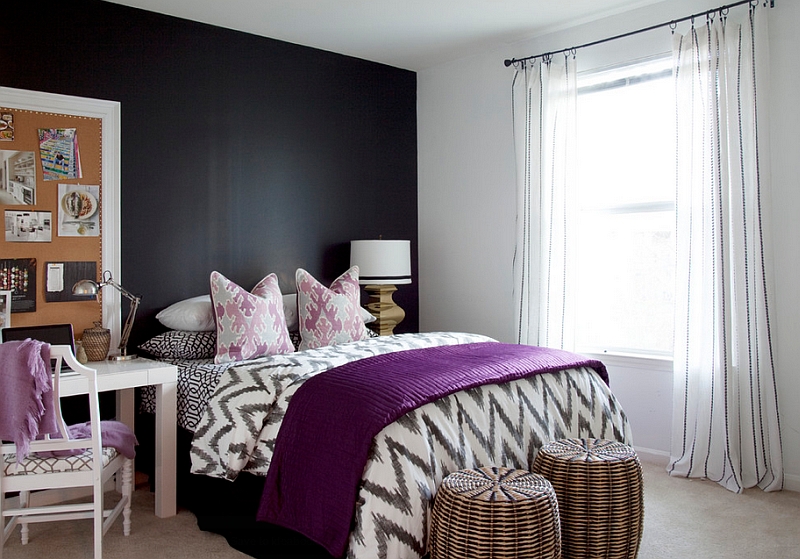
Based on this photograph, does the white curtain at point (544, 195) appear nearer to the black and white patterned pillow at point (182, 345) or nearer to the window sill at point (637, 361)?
the window sill at point (637, 361)

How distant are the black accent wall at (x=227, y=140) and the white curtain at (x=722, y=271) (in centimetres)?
209

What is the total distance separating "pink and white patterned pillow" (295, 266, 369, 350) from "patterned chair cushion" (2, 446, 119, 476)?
135 centimetres

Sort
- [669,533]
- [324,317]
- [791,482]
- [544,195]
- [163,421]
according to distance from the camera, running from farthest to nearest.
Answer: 1. [544,195]
2. [324,317]
3. [791,482]
4. [163,421]
5. [669,533]

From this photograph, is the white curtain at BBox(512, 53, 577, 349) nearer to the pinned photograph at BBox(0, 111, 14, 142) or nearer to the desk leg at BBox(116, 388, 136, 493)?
the desk leg at BBox(116, 388, 136, 493)

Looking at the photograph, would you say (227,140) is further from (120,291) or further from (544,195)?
(544,195)

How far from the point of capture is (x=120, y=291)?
3.60m

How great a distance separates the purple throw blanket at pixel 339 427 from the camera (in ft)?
7.40

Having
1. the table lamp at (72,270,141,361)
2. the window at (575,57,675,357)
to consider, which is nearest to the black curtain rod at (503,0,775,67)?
the window at (575,57,675,357)

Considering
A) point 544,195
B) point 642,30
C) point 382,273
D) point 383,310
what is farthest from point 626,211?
point 383,310

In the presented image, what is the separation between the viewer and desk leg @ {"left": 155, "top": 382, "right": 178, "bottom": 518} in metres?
3.12

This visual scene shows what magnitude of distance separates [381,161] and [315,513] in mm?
3147

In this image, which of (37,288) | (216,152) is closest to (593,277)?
(216,152)

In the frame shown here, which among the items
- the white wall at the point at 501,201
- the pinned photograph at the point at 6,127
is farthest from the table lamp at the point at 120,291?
the white wall at the point at 501,201

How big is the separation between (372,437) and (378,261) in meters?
2.35
